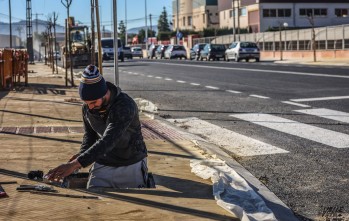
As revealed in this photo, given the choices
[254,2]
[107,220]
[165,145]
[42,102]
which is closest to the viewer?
[107,220]

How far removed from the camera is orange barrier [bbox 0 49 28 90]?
2022 cm

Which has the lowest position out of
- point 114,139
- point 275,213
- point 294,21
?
point 275,213

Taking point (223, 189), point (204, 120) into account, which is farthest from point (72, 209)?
point (204, 120)

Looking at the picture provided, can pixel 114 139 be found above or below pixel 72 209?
above

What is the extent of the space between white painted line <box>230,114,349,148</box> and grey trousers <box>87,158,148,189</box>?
3.73 m

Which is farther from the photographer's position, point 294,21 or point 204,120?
point 294,21

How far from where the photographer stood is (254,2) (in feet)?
270

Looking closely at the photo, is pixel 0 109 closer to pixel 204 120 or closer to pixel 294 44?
pixel 204 120

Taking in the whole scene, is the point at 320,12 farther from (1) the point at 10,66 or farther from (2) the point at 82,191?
(2) the point at 82,191

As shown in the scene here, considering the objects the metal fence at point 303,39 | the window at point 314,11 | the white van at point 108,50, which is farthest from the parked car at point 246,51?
the window at point 314,11

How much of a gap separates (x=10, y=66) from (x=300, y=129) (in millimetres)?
14147

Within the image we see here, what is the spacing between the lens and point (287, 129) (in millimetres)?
10703

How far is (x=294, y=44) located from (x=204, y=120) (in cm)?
4506

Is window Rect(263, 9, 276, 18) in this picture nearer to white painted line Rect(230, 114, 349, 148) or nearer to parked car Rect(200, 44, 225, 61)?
parked car Rect(200, 44, 225, 61)
